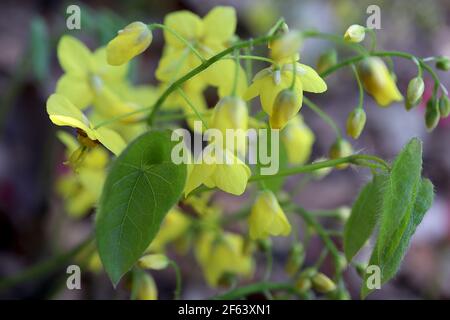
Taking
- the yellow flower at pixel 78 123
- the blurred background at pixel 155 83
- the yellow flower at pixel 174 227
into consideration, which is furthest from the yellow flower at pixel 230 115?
the blurred background at pixel 155 83

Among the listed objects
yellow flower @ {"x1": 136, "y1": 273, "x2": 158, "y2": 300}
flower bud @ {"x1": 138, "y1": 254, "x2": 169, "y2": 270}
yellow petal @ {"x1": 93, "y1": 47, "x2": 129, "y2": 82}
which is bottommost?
yellow flower @ {"x1": 136, "y1": 273, "x2": 158, "y2": 300}

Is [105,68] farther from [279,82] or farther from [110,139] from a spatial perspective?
[279,82]

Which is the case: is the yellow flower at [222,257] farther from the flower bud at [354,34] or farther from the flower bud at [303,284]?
the flower bud at [354,34]

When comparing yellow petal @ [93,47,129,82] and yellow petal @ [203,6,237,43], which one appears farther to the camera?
yellow petal @ [93,47,129,82]

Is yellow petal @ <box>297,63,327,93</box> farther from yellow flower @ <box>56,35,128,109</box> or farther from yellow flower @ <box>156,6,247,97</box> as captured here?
yellow flower @ <box>56,35,128,109</box>

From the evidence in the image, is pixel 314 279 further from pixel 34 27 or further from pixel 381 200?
pixel 34 27

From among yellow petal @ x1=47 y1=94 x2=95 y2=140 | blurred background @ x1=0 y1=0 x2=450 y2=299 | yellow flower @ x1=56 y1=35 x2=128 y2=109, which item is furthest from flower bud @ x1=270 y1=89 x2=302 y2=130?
blurred background @ x1=0 y1=0 x2=450 y2=299
